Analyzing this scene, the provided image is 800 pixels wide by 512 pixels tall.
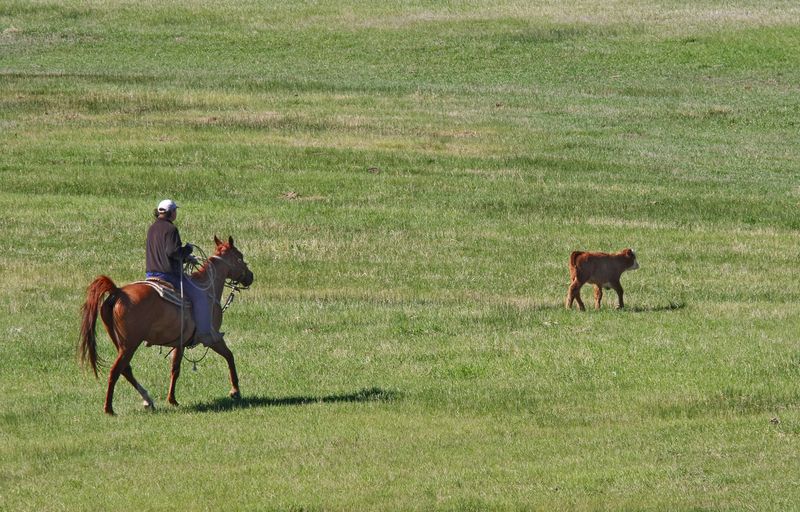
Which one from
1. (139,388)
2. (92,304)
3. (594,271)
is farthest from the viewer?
(594,271)

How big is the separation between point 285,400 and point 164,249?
2670mm

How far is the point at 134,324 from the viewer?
1794cm

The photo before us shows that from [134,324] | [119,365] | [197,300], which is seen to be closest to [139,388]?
[119,365]

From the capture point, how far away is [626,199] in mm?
37844

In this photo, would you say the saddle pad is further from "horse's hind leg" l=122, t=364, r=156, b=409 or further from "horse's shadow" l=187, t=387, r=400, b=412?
"horse's shadow" l=187, t=387, r=400, b=412

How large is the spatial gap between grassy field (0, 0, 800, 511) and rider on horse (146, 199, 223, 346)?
1082 mm

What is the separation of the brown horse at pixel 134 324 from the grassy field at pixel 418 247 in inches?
21.5

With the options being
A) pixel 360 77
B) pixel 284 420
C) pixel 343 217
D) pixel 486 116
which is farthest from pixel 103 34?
pixel 284 420

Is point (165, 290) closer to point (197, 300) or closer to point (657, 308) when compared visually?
point (197, 300)

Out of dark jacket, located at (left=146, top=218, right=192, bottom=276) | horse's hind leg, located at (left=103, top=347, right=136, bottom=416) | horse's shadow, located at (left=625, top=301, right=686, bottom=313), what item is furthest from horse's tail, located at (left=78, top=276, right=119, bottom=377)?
horse's shadow, located at (left=625, top=301, right=686, bottom=313)

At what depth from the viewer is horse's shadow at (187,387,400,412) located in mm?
18516

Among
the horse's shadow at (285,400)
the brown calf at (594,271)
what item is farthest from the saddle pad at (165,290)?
the brown calf at (594,271)

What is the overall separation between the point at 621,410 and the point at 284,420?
450 cm

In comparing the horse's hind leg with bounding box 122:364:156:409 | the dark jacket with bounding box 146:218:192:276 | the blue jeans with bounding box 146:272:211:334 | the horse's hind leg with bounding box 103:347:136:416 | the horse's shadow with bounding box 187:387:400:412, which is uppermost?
the dark jacket with bounding box 146:218:192:276
